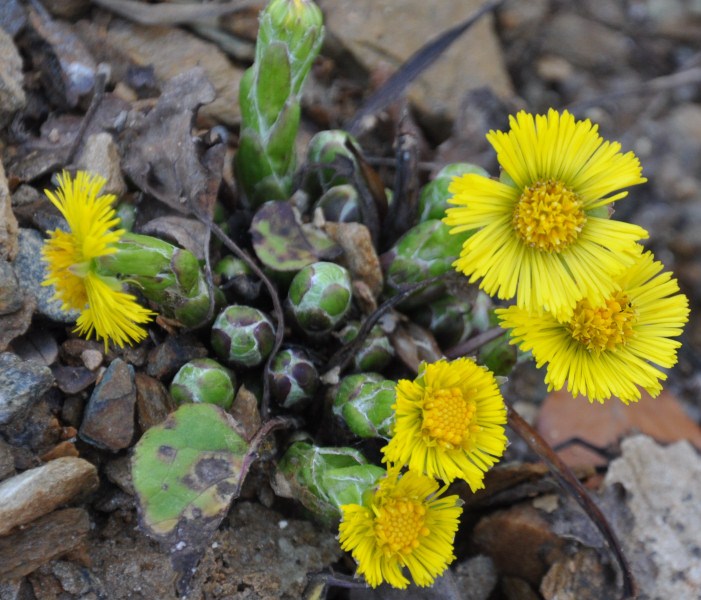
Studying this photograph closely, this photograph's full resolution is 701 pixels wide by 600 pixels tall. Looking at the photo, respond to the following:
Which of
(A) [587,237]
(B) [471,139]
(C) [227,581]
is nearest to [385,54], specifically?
(B) [471,139]

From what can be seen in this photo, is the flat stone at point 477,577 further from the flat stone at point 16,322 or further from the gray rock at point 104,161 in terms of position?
the gray rock at point 104,161

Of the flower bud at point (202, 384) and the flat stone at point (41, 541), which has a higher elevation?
the flower bud at point (202, 384)

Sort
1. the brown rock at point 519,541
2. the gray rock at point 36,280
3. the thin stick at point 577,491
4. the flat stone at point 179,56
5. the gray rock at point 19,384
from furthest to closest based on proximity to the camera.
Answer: the flat stone at point 179,56
the brown rock at point 519,541
the thin stick at point 577,491
the gray rock at point 36,280
the gray rock at point 19,384

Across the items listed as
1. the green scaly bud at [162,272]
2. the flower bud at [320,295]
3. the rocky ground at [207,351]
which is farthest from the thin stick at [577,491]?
the green scaly bud at [162,272]

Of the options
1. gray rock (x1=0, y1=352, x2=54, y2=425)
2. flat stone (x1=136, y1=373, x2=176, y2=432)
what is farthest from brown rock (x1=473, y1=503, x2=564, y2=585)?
gray rock (x1=0, y1=352, x2=54, y2=425)

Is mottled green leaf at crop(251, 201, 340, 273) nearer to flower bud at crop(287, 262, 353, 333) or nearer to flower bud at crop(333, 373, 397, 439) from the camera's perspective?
flower bud at crop(287, 262, 353, 333)

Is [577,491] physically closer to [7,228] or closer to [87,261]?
[87,261]

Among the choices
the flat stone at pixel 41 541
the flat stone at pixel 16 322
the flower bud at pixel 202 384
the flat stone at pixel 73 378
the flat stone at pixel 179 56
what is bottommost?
the flat stone at pixel 41 541

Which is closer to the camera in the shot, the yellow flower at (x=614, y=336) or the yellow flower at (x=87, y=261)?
the yellow flower at (x=87, y=261)
